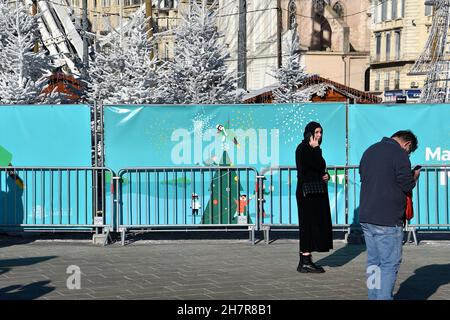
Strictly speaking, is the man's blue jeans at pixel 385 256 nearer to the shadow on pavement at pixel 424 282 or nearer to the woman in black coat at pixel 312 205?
the shadow on pavement at pixel 424 282

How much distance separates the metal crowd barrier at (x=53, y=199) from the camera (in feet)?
43.8

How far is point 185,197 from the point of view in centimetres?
1340

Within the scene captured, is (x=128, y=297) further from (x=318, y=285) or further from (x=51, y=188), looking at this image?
(x=51, y=188)

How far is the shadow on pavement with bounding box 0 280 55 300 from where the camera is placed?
9.03 metres

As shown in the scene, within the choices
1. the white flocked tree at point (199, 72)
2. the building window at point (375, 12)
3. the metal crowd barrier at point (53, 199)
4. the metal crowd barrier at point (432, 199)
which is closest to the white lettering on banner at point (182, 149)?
the metal crowd barrier at point (53, 199)

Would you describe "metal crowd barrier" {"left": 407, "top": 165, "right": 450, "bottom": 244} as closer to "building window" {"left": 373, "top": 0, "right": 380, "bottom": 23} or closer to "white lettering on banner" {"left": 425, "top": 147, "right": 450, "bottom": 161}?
"white lettering on banner" {"left": 425, "top": 147, "right": 450, "bottom": 161}

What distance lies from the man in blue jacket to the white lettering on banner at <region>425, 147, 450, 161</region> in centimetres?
552

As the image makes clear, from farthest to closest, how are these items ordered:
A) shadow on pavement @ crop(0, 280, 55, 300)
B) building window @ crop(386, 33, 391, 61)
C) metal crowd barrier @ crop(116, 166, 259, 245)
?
building window @ crop(386, 33, 391, 61) < metal crowd barrier @ crop(116, 166, 259, 245) < shadow on pavement @ crop(0, 280, 55, 300)

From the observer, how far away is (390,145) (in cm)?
783

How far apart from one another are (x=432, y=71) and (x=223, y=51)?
27.9ft

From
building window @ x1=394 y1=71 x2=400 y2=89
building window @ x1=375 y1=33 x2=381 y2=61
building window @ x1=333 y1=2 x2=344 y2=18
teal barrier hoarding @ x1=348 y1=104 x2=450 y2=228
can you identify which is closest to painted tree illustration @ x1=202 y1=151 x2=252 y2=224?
teal barrier hoarding @ x1=348 y1=104 x2=450 y2=228

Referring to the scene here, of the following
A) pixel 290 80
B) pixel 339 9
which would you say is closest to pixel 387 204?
pixel 290 80

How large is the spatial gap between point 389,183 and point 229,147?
18.9ft

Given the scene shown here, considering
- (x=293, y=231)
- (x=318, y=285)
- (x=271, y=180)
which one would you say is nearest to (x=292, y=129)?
Result: (x=271, y=180)
